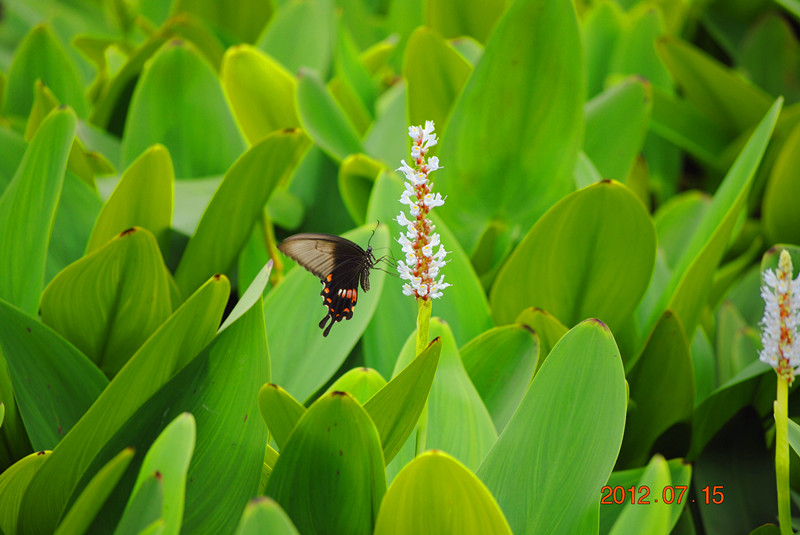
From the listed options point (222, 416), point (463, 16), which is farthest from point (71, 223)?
point (463, 16)

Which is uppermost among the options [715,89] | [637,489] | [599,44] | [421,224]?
[599,44]

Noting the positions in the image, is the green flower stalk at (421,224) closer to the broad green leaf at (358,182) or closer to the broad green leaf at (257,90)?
the broad green leaf at (358,182)

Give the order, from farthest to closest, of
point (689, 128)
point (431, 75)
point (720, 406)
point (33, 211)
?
point (689, 128), point (431, 75), point (720, 406), point (33, 211)

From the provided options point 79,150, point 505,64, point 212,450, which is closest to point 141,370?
point 212,450

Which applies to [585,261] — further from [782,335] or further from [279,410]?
[279,410]

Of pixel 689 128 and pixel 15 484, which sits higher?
pixel 689 128

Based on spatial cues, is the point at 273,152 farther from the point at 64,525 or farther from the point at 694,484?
the point at 694,484

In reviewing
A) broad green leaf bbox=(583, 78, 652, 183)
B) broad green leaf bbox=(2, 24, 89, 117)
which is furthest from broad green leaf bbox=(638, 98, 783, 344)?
broad green leaf bbox=(2, 24, 89, 117)

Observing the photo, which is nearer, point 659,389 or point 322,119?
point 659,389
